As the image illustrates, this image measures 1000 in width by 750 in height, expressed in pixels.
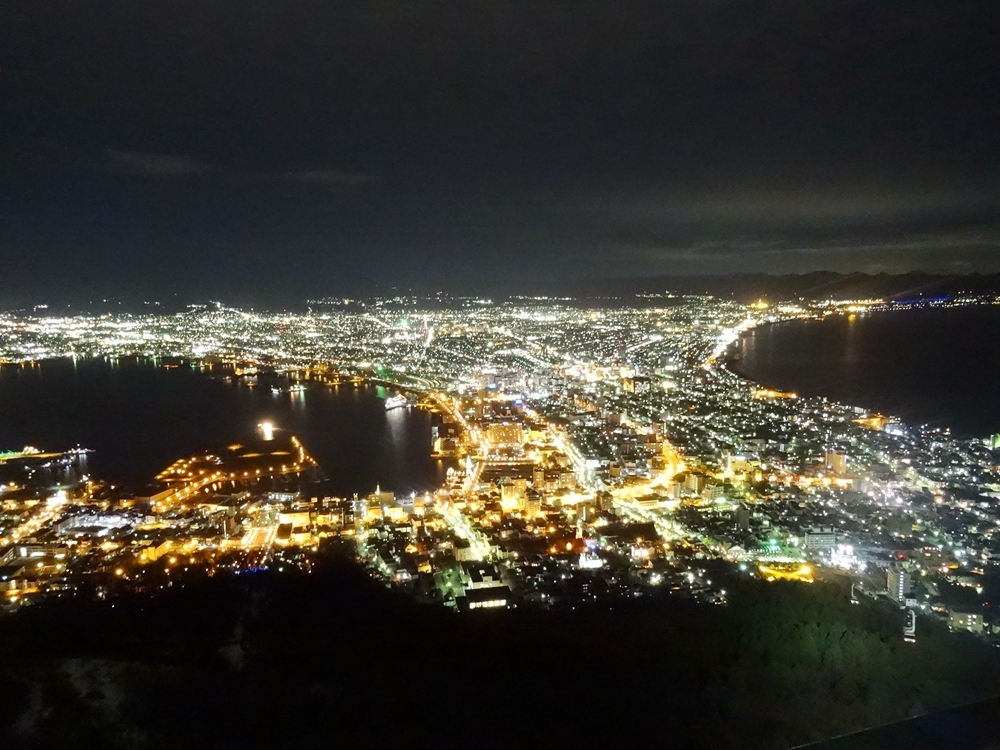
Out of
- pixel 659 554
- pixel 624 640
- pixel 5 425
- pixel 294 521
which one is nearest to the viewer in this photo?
pixel 624 640

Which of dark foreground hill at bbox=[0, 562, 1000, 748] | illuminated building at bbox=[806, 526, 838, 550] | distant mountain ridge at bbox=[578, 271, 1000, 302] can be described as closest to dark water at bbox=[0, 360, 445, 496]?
dark foreground hill at bbox=[0, 562, 1000, 748]

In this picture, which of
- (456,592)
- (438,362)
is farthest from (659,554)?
(438,362)

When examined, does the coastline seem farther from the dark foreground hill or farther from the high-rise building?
the dark foreground hill

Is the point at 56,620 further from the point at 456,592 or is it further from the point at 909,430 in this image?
the point at 909,430

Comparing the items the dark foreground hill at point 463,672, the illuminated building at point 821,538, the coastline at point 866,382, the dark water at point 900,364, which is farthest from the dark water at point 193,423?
the dark water at point 900,364

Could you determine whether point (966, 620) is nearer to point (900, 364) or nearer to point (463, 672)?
point (463, 672)

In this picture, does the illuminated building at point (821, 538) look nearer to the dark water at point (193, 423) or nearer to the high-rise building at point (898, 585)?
the high-rise building at point (898, 585)
